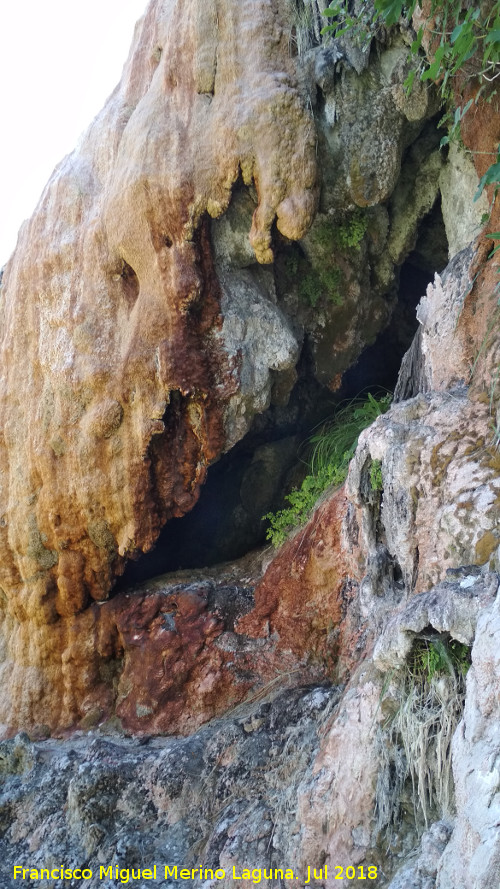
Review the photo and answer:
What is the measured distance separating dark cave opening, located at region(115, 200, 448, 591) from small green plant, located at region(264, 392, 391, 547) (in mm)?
491

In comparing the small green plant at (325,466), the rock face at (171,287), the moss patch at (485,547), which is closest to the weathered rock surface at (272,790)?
the moss patch at (485,547)

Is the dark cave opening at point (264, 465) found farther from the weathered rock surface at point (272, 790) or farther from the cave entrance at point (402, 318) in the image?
the weathered rock surface at point (272, 790)

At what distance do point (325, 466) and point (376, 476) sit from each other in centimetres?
194

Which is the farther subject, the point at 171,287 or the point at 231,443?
the point at 231,443

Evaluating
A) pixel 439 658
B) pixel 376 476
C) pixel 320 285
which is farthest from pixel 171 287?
pixel 439 658

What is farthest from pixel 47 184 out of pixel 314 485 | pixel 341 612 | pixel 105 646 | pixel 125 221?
pixel 341 612

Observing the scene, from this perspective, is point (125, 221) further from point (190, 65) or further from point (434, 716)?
point (434, 716)

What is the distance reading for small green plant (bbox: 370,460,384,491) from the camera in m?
4.24

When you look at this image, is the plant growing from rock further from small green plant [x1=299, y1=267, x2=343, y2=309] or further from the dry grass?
small green plant [x1=299, y1=267, x2=343, y2=309]

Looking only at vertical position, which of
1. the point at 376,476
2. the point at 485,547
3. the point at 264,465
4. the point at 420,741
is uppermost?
the point at 264,465

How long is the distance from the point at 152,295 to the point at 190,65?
1.70m

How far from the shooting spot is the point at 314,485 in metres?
6.10

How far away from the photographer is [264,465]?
7.04m

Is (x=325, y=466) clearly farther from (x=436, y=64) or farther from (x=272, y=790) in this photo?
(x=436, y=64)
